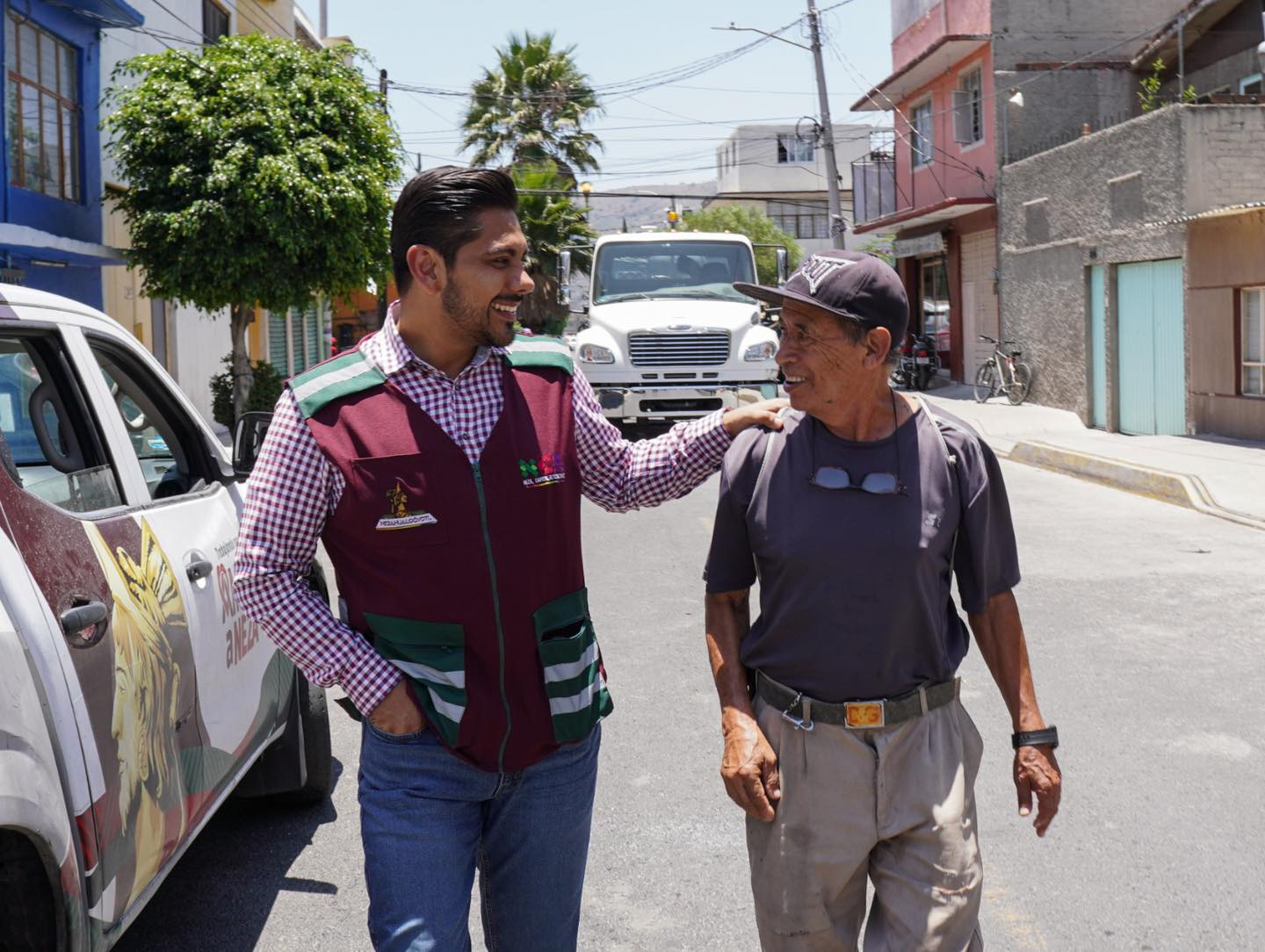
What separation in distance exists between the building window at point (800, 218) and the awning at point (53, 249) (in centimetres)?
5947

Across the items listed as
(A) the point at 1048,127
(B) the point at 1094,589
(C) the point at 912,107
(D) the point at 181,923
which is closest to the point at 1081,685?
(B) the point at 1094,589

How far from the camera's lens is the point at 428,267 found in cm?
258

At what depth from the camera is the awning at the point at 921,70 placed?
82.5ft

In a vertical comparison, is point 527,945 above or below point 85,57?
below

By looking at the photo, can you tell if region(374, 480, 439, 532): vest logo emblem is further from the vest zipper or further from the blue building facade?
the blue building facade

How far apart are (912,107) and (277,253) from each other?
16170mm

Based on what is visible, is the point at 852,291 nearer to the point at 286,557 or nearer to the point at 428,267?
the point at 428,267

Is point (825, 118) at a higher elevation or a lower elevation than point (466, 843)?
higher

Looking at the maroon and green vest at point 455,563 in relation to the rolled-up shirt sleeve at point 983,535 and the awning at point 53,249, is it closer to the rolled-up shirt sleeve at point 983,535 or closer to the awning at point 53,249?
the rolled-up shirt sleeve at point 983,535

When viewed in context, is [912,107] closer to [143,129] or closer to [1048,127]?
[1048,127]

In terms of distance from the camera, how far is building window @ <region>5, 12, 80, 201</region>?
52.7 feet

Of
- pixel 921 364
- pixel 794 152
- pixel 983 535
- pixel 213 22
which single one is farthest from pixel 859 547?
pixel 794 152

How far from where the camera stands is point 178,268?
1819 centimetres

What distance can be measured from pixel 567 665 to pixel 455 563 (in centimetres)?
29
